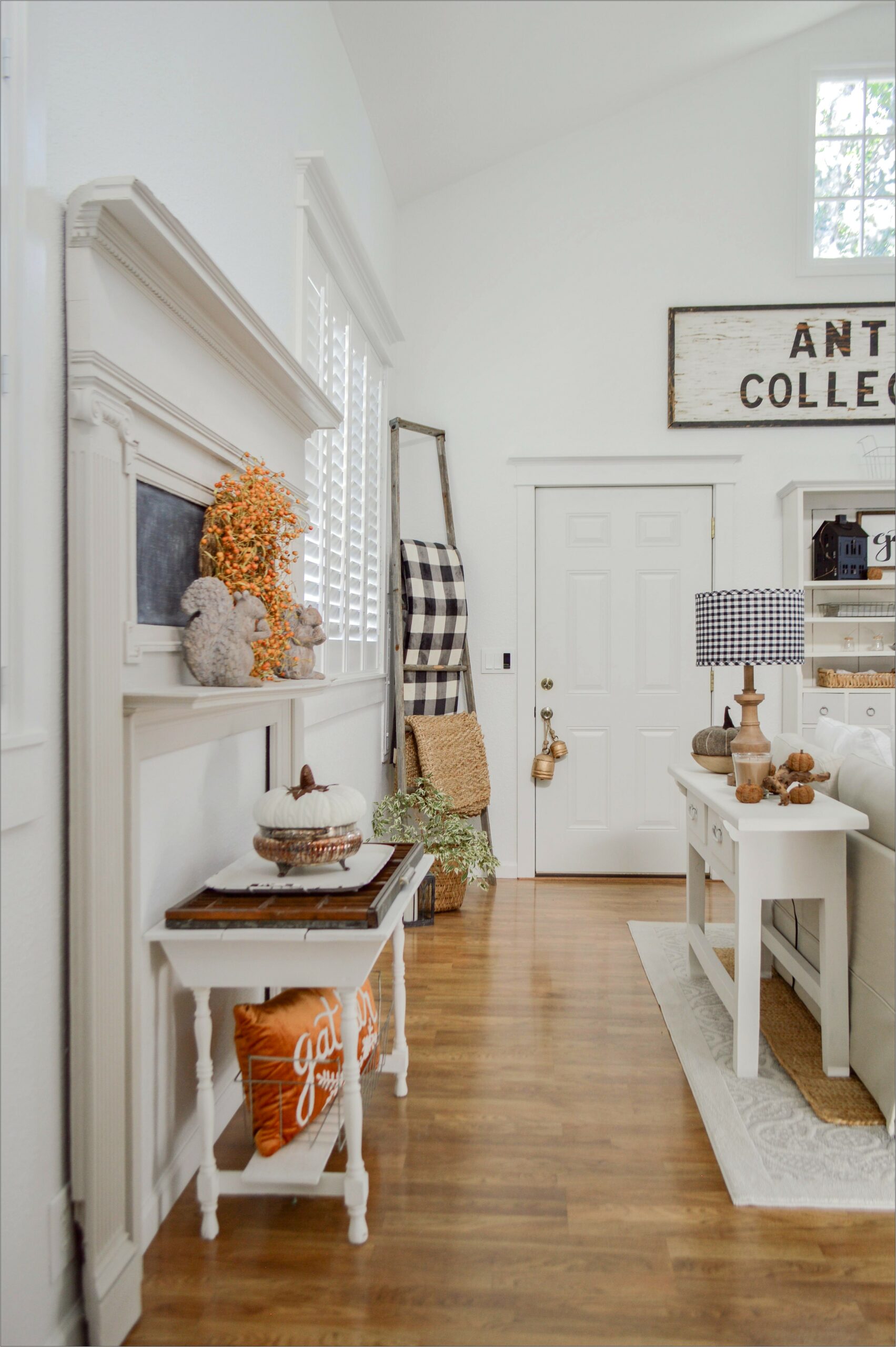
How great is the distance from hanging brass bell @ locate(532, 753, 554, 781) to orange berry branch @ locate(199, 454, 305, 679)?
8.68 ft

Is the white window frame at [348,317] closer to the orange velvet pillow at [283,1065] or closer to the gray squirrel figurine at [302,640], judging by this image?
the gray squirrel figurine at [302,640]

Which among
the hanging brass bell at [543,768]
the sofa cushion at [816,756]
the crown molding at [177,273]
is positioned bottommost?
the hanging brass bell at [543,768]

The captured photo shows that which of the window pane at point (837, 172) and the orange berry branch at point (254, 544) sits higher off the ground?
the window pane at point (837, 172)

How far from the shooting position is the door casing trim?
4.42 meters

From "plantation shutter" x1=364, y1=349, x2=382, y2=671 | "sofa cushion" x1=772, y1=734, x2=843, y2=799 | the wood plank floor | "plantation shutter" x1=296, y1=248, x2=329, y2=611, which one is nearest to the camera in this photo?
the wood plank floor

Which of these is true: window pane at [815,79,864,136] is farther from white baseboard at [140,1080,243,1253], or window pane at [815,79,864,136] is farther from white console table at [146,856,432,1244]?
white baseboard at [140,1080,243,1253]

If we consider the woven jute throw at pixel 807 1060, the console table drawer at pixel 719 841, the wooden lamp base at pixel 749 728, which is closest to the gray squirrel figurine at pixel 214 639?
the console table drawer at pixel 719 841

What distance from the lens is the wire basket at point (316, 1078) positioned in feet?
5.85

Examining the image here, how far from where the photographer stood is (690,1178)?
1851 mm

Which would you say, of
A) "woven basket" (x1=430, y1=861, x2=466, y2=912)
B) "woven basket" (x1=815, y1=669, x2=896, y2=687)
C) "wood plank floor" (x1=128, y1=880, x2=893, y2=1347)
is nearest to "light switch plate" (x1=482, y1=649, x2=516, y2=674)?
"woven basket" (x1=430, y1=861, x2=466, y2=912)

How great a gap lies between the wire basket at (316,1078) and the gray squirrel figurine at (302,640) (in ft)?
2.66

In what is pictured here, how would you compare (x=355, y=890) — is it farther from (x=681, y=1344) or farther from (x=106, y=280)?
(x=106, y=280)

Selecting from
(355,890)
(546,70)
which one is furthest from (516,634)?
(355,890)

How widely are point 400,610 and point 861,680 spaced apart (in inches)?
85.8
